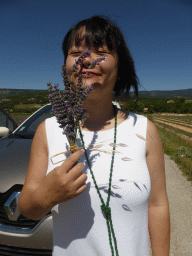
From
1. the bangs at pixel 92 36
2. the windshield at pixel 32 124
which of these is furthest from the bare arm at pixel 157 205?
the windshield at pixel 32 124

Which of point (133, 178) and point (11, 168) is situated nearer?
point (133, 178)

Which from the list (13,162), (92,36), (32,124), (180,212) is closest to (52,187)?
(92,36)

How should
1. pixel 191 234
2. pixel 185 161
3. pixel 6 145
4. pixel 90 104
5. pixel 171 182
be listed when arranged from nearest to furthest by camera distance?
pixel 90 104 < pixel 6 145 < pixel 191 234 < pixel 171 182 < pixel 185 161

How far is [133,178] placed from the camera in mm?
945

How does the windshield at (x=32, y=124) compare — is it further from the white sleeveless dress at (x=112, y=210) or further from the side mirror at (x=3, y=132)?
the white sleeveless dress at (x=112, y=210)

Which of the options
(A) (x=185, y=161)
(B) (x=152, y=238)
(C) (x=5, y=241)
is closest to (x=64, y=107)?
(B) (x=152, y=238)

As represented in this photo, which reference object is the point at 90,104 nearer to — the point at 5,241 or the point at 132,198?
the point at 132,198

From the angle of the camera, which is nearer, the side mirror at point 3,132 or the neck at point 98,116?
the neck at point 98,116

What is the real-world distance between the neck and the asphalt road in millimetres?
2299

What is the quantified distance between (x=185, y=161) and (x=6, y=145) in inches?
220

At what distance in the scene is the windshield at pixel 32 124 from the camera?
2836 mm

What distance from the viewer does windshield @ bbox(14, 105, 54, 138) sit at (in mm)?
2836

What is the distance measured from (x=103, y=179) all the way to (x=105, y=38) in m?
0.76

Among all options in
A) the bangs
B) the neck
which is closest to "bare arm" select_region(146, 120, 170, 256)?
the neck
